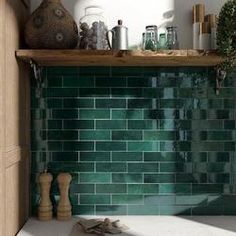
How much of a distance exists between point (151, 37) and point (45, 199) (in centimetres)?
81

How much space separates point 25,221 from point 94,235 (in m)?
0.36

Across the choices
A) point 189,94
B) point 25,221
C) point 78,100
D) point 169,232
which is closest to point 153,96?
point 189,94

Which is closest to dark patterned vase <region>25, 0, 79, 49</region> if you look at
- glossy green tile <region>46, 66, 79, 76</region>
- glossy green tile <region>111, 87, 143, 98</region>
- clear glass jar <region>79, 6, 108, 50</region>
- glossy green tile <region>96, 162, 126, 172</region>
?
clear glass jar <region>79, 6, 108, 50</region>

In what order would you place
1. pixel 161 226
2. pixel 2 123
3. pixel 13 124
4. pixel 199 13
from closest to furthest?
pixel 2 123
pixel 13 124
pixel 161 226
pixel 199 13

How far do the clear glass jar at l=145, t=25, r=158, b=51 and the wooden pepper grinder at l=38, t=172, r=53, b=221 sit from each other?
68 cm

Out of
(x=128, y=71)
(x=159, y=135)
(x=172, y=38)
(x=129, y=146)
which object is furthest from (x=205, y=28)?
(x=129, y=146)

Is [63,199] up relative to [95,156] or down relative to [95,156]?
down

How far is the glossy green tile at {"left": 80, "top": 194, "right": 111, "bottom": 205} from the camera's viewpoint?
183cm

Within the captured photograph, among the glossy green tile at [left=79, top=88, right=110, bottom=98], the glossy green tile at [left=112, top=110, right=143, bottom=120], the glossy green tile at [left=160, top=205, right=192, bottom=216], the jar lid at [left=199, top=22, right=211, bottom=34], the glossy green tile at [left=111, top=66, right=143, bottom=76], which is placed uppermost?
the jar lid at [left=199, top=22, right=211, bottom=34]

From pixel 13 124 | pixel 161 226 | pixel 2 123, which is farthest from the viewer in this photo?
pixel 161 226

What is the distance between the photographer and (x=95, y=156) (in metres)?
1.83

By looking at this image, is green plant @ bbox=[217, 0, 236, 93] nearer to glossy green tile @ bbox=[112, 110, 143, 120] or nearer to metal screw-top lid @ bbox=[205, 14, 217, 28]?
metal screw-top lid @ bbox=[205, 14, 217, 28]

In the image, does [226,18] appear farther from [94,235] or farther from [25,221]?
[25,221]

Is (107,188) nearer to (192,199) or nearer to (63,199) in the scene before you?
(63,199)
